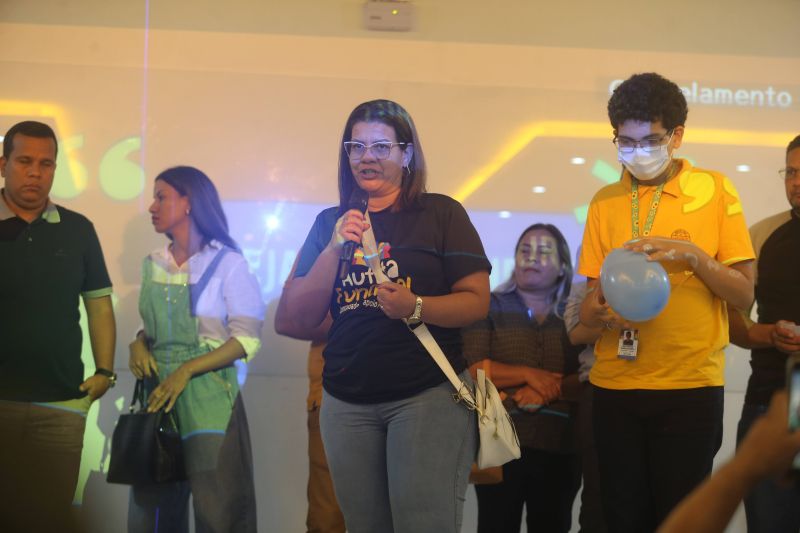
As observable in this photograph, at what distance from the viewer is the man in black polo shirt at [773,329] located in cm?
286

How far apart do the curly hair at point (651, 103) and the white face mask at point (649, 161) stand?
78mm

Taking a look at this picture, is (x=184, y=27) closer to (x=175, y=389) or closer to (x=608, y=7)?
(x=175, y=389)

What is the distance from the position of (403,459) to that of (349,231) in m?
0.66

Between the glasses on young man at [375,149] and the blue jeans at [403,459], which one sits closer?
the blue jeans at [403,459]

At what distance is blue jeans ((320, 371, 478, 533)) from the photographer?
2291mm

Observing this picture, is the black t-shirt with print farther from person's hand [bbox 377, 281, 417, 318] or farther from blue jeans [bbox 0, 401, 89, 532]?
blue jeans [bbox 0, 401, 89, 532]

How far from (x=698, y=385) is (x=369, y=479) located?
3.04 feet

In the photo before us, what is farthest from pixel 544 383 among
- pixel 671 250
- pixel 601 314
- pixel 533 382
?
pixel 671 250

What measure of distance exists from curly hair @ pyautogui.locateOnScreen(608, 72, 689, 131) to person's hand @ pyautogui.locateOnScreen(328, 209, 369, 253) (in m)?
0.81

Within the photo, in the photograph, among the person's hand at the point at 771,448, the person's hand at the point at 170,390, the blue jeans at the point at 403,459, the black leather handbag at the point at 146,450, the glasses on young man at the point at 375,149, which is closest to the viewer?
the person's hand at the point at 771,448

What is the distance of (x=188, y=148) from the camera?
12.0 ft

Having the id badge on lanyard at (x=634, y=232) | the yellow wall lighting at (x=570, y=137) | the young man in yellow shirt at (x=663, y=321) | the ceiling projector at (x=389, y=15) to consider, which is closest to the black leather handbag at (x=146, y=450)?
the yellow wall lighting at (x=570, y=137)

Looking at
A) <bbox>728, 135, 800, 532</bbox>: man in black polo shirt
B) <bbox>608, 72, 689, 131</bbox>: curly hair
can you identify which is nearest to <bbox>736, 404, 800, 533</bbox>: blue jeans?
<bbox>728, 135, 800, 532</bbox>: man in black polo shirt

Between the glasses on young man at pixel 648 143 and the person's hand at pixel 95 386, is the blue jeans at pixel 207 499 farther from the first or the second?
the glasses on young man at pixel 648 143
